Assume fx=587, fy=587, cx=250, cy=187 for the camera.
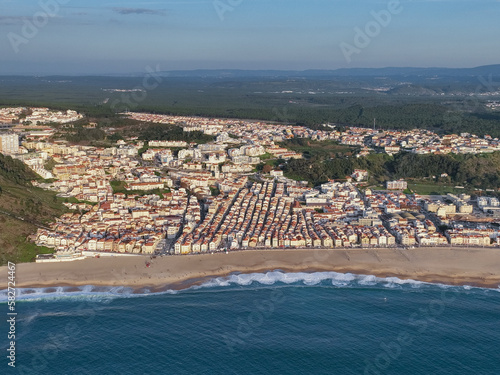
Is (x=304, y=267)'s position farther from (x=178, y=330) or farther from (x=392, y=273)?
(x=178, y=330)

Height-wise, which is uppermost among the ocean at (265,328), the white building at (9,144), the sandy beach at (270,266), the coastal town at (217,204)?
the white building at (9,144)

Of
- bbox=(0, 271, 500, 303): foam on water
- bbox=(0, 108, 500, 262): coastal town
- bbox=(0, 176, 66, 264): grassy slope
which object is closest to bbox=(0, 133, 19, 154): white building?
bbox=(0, 108, 500, 262): coastal town

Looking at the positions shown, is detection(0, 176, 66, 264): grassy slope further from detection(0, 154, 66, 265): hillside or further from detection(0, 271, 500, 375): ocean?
detection(0, 271, 500, 375): ocean

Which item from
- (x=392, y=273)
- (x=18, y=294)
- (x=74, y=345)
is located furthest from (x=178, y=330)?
(x=392, y=273)

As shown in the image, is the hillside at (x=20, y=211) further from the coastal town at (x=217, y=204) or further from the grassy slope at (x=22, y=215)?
the coastal town at (x=217, y=204)

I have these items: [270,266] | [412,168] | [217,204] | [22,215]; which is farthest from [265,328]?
[412,168]

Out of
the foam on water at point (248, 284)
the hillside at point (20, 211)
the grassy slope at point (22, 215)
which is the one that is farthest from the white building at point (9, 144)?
the foam on water at point (248, 284)
